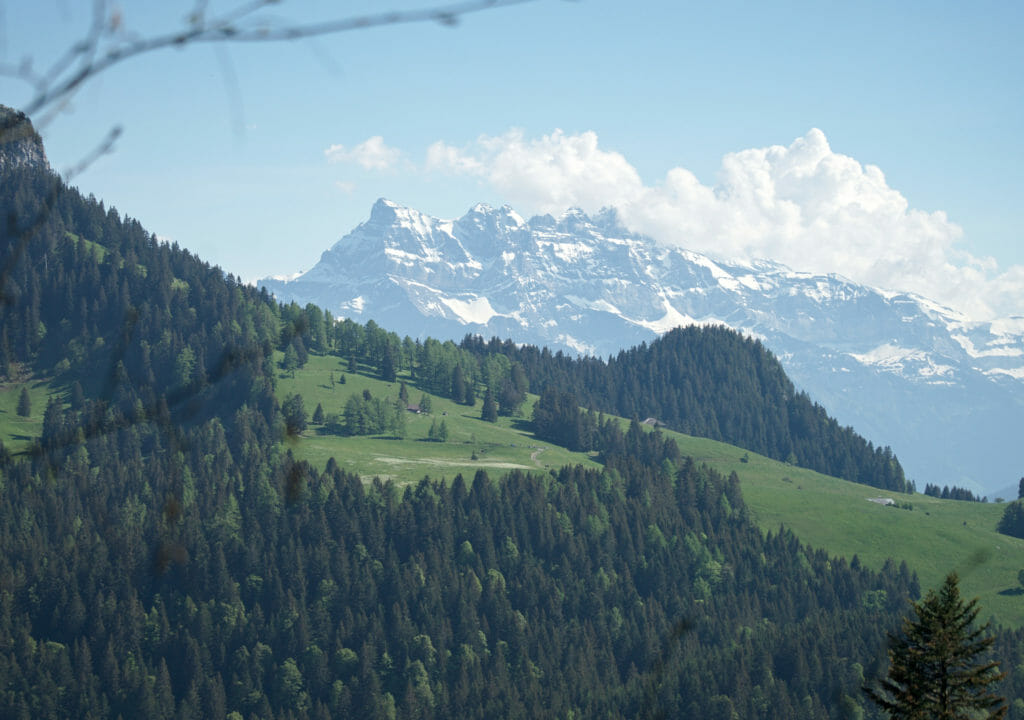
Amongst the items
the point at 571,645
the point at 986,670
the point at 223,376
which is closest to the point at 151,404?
the point at 223,376

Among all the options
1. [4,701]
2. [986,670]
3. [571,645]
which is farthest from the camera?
[571,645]

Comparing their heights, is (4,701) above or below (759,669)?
below

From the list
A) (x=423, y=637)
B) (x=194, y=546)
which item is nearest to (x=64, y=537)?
(x=194, y=546)

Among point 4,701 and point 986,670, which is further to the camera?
point 4,701

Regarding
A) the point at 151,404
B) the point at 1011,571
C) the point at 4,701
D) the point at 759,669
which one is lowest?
the point at 4,701

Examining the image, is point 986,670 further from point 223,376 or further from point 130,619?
point 130,619

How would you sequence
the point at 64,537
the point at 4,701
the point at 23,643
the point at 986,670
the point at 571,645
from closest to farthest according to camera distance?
the point at 986,670, the point at 4,701, the point at 23,643, the point at 571,645, the point at 64,537

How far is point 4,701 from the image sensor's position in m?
161

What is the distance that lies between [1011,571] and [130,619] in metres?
159

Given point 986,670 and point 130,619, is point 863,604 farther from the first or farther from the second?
point 986,670

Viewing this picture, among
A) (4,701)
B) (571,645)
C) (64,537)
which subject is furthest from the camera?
(64,537)

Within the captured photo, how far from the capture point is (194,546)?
193 m

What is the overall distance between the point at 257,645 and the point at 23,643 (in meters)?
37.8

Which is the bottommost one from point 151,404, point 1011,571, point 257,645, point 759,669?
point 257,645
